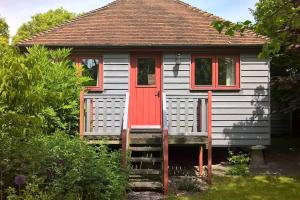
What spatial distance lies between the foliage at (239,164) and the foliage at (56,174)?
427 cm

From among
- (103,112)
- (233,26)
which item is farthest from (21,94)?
(103,112)

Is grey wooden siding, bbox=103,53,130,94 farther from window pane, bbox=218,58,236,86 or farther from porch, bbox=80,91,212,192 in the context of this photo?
window pane, bbox=218,58,236,86

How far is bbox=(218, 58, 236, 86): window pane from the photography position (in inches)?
497

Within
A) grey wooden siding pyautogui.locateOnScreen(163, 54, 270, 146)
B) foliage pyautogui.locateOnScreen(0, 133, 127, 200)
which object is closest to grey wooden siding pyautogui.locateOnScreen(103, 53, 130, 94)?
grey wooden siding pyautogui.locateOnScreen(163, 54, 270, 146)

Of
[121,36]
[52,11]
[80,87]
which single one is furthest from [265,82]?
[52,11]

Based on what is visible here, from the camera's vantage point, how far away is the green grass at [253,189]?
874 cm

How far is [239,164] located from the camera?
11.7 metres

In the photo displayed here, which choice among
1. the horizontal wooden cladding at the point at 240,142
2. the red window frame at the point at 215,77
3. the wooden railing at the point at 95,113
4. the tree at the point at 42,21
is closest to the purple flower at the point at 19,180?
the wooden railing at the point at 95,113

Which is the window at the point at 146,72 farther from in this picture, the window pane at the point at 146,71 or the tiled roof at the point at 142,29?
the tiled roof at the point at 142,29

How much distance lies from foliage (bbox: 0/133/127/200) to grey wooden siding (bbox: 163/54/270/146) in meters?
5.31

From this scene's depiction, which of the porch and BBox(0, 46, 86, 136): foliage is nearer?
BBox(0, 46, 86, 136): foliage

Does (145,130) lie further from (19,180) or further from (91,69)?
(19,180)

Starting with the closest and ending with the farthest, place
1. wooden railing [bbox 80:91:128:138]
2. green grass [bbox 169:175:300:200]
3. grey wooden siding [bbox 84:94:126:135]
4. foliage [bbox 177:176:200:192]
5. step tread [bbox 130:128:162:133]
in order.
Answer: green grass [bbox 169:175:300:200], foliage [bbox 177:176:200:192], wooden railing [bbox 80:91:128:138], grey wooden siding [bbox 84:94:126:135], step tread [bbox 130:128:162:133]

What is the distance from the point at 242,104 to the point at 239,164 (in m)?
1.88
